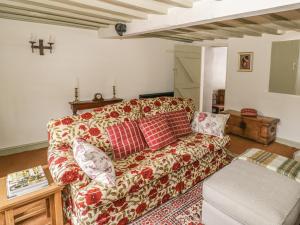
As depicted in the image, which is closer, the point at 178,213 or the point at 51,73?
the point at 178,213

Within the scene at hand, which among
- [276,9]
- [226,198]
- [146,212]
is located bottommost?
[146,212]

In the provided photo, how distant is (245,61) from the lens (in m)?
4.35

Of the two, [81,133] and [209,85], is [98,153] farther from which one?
[209,85]

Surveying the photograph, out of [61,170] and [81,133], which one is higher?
[81,133]

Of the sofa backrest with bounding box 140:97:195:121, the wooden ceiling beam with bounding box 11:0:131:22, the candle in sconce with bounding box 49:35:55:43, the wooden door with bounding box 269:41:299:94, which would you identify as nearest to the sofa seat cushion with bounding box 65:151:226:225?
the sofa backrest with bounding box 140:97:195:121

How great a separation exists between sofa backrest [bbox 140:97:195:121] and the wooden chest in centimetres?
145

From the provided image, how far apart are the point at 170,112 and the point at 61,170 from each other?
160 cm

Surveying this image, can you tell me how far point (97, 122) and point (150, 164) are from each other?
732 millimetres

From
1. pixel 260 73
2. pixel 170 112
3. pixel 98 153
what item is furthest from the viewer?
pixel 260 73

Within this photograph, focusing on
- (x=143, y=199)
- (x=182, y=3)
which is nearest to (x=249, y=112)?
(x=182, y=3)

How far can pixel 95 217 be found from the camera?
162cm

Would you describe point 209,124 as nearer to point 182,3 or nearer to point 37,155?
point 182,3

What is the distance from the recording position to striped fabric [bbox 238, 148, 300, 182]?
2018 millimetres

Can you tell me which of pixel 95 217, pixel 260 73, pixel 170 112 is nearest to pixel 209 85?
pixel 260 73
